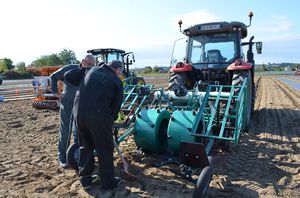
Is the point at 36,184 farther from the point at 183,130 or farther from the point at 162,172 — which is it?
the point at 183,130

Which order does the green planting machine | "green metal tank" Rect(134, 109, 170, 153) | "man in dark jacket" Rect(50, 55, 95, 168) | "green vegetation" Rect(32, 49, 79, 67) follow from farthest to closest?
"green vegetation" Rect(32, 49, 79, 67) < "green metal tank" Rect(134, 109, 170, 153) < "man in dark jacket" Rect(50, 55, 95, 168) < the green planting machine

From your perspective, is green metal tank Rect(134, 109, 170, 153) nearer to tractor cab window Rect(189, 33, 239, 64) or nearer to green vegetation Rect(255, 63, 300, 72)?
tractor cab window Rect(189, 33, 239, 64)

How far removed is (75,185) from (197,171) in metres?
1.65

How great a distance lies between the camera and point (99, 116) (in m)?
3.51

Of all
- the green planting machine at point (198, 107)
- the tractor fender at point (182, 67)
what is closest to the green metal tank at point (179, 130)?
the green planting machine at point (198, 107)

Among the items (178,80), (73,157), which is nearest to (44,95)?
(178,80)

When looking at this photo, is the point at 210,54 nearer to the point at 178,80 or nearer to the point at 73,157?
the point at 178,80

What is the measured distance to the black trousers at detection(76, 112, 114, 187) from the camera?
11.6 ft

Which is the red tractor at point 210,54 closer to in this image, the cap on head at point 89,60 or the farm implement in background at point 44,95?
the cap on head at point 89,60

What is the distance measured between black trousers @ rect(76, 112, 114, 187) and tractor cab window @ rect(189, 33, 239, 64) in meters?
4.40

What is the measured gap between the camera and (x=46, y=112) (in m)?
9.80

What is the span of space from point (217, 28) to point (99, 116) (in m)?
4.42

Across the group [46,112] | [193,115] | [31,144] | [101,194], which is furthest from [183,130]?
[46,112]

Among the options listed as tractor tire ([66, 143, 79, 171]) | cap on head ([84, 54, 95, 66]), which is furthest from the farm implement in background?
tractor tire ([66, 143, 79, 171])
